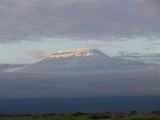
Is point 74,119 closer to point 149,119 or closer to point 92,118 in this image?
point 92,118

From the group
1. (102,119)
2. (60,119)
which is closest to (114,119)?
(102,119)

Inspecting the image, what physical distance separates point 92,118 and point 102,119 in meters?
3.09

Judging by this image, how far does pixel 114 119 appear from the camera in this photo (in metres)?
70.4

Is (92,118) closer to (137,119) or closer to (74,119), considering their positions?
(74,119)

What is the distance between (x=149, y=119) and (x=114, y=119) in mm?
4594

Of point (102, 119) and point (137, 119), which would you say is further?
point (102, 119)

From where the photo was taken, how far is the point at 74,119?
72.6 metres

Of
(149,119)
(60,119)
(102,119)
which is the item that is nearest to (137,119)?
(149,119)

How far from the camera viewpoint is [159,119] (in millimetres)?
68062

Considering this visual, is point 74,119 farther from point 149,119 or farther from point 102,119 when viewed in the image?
point 149,119

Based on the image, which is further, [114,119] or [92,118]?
[92,118]

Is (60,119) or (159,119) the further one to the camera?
(60,119)

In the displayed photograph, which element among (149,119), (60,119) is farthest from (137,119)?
(60,119)

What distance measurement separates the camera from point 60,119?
73.6 metres
